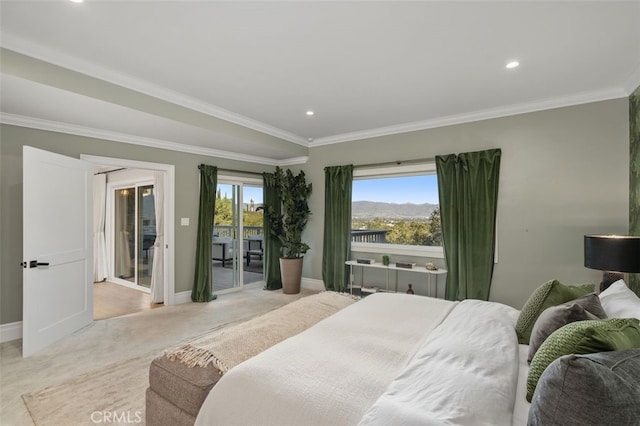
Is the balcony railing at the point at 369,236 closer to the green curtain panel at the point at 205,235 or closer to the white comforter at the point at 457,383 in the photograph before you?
the green curtain panel at the point at 205,235

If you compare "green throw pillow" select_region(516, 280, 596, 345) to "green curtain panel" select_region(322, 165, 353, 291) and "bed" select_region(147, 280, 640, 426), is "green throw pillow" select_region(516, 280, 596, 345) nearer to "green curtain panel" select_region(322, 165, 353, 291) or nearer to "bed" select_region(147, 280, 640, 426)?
"bed" select_region(147, 280, 640, 426)

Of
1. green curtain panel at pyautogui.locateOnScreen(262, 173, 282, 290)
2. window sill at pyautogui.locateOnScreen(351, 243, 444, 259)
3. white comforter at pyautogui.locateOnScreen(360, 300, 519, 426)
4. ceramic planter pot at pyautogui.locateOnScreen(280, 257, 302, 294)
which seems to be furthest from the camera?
green curtain panel at pyautogui.locateOnScreen(262, 173, 282, 290)

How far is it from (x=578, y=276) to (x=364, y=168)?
3.08m

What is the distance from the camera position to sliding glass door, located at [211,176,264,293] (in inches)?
210

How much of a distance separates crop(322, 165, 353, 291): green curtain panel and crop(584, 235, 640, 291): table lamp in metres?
3.08

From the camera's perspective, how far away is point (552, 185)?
3574 millimetres

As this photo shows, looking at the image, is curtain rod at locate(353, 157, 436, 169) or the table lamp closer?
the table lamp

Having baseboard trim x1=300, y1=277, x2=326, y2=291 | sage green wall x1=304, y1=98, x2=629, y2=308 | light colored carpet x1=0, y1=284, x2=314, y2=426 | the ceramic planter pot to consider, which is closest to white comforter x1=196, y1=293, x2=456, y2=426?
light colored carpet x1=0, y1=284, x2=314, y2=426

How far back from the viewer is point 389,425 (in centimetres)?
100

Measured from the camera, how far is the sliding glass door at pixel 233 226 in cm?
533

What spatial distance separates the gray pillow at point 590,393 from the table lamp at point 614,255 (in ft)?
6.87

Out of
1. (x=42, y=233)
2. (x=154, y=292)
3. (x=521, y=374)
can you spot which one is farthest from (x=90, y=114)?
(x=521, y=374)

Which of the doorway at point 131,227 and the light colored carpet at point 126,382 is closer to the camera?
the light colored carpet at point 126,382

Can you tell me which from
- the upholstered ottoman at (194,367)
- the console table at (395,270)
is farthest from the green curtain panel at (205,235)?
the upholstered ottoman at (194,367)
